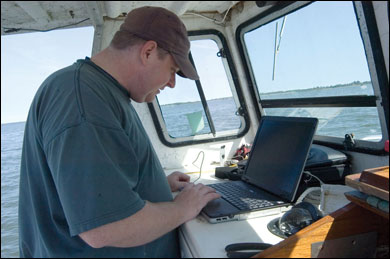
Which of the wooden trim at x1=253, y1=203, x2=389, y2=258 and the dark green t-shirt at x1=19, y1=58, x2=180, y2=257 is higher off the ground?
the dark green t-shirt at x1=19, y1=58, x2=180, y2=257

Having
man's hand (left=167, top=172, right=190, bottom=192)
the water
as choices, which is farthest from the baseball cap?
the water

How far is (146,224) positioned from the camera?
96 cm

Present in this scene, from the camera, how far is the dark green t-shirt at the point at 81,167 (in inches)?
33.3

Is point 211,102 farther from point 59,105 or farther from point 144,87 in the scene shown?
point 59,105

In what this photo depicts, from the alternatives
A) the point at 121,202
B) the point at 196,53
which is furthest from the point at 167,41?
the point at 196,53

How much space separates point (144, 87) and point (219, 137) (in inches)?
65.4

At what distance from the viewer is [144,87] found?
1.24m

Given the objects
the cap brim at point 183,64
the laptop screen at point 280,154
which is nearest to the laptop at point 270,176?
the laptop screen at point 280,154

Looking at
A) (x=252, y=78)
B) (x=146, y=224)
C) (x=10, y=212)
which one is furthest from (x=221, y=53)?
(x=10, y=212)

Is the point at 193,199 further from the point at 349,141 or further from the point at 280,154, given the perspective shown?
the point at 349,141

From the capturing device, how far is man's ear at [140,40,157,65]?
1.16 metres

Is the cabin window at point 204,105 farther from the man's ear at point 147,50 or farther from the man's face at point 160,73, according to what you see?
the man's ear at point 147,50

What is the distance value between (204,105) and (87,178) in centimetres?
210

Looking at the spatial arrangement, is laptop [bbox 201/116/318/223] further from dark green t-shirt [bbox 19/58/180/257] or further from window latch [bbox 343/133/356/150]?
window latch [bbox 343/133/356/150]
